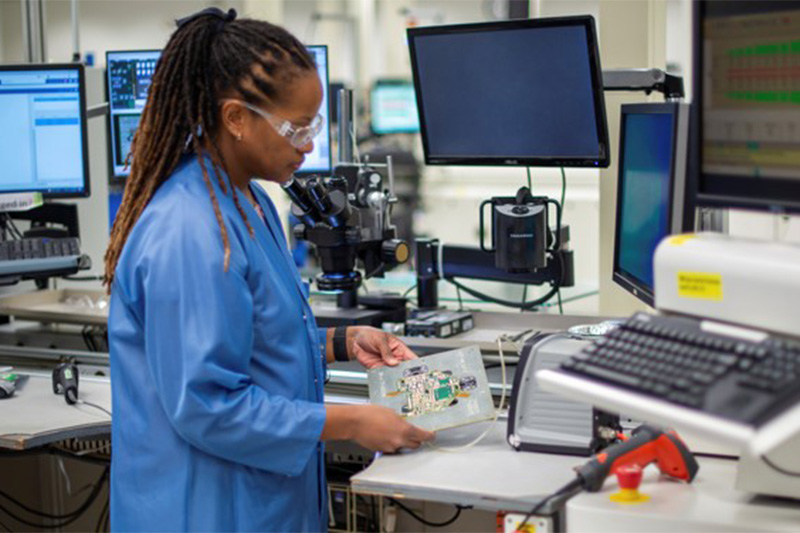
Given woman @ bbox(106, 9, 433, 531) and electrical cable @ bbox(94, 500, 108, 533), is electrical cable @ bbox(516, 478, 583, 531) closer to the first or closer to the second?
woman @ bbox(106, 9, 433, 531)

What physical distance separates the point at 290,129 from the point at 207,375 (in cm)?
40

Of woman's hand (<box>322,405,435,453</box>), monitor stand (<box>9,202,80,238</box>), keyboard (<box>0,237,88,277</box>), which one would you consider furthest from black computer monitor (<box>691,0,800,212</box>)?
monitor stand (<box>9,202,80,238</box>)

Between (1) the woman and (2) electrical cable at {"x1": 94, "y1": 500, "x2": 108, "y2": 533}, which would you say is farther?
(2) electrical cable at {"x1": 94, "y1": 500, "x2": 108, "y2": 533}

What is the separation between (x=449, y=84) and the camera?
Answer: 2.50m

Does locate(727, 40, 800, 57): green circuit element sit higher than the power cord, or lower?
higher

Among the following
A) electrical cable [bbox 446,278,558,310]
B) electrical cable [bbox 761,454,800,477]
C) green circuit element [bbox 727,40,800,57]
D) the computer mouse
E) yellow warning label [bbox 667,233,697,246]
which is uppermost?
green circuit element [bbox 727,40,800,57]

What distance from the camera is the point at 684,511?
1.48 meters

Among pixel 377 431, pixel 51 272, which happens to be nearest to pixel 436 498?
pixel 377 431

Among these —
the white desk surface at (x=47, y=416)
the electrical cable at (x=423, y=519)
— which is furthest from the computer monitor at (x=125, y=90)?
the electrical cable at (x=423, y=519)

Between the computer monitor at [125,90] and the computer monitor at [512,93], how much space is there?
87 centimetres

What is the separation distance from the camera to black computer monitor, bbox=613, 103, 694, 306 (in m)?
1.63

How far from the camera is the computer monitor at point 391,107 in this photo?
862 centimetres

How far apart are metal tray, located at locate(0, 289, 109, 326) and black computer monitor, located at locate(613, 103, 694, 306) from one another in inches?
58.8

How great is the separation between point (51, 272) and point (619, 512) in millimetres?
1862
